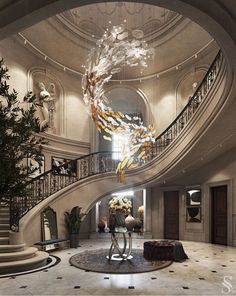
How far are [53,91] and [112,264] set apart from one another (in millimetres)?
7970

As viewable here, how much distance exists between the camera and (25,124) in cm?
243

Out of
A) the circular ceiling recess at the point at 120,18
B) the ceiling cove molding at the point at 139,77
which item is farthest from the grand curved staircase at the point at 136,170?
the circular ceiling recess at the point at 120,18

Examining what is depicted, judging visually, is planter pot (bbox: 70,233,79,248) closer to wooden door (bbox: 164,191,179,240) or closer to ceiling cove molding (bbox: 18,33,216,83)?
wooden door (bbox: 164,191,179,240)

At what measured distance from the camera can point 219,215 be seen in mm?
10742

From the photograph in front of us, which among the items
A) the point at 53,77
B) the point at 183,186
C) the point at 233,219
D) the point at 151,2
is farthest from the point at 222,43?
the point at 53,77

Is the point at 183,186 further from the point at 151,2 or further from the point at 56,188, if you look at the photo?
the point at 151,2

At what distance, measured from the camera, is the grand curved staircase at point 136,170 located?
278 inches

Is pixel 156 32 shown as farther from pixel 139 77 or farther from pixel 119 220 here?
pixel 119 220

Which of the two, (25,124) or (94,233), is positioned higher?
(25,124)

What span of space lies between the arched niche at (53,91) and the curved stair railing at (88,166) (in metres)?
1.79

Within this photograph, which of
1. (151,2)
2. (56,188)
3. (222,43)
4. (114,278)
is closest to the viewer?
(151,2)

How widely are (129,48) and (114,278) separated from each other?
5.61 metres

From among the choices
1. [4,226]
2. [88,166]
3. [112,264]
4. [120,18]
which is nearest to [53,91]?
[88,166]

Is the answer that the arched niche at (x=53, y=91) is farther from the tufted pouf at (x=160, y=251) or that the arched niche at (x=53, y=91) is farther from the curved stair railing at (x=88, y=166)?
the tufted pouf at (x=160, y=251)
